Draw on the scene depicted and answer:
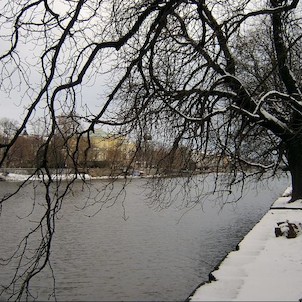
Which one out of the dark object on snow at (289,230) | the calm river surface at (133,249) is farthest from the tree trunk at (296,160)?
the calm river surface at (133,249)

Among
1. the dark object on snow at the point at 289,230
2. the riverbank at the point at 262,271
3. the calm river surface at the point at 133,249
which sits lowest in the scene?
the calm river surface at the point at 133,249

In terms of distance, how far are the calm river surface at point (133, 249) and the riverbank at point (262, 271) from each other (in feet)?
3.82

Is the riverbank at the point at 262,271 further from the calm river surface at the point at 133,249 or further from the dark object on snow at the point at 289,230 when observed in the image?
the calm river surface at the point at 133,249

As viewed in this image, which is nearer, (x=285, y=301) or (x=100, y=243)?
(x=285, y=301)

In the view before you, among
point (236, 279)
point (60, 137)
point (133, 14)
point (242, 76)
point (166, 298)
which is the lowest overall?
point (166, 298)

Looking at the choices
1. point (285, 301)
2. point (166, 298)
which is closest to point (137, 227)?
point (166, 298)

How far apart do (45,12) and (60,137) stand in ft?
2.47

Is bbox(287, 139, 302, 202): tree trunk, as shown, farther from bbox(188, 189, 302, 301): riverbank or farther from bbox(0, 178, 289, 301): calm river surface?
bbox(0, 178, 289, 301): calm river surface

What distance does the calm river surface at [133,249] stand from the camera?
753 centimetres

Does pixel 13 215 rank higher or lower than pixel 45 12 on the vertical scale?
lower

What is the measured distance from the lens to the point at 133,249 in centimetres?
1039

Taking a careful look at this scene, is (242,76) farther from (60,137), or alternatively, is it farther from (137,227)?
(60,137)

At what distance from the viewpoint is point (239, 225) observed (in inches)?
542

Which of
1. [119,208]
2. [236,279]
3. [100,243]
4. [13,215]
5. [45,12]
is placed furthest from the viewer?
[119,208]
